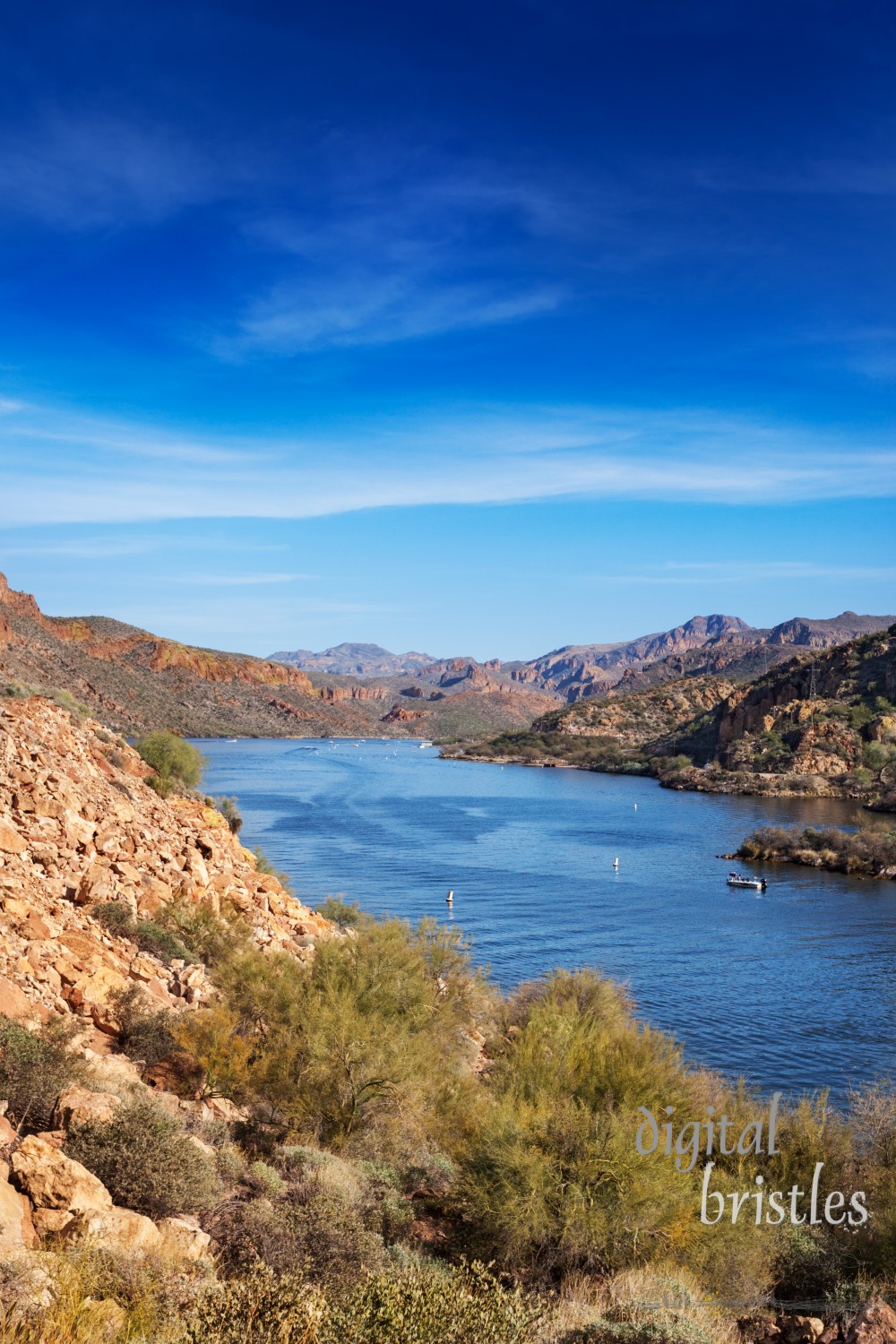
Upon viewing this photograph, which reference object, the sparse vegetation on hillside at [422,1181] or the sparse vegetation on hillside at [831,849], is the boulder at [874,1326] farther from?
the sparse vegetation on hillside at [831,849]

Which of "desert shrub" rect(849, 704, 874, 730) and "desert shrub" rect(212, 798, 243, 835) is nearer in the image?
"desert shrub" rect(212, 798, 243, 835)

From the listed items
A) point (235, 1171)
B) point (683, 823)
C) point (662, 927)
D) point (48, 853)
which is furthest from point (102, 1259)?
point (683, 823)

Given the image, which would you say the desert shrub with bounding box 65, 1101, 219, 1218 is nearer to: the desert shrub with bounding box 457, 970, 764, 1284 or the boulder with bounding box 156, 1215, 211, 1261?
the boulder with bounding box 156, 1215, 211, 1261

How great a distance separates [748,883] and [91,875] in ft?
132

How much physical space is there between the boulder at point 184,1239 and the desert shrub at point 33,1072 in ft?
6.35

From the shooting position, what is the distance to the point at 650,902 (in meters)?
45.4

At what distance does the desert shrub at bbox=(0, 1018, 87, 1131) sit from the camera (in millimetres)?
8953

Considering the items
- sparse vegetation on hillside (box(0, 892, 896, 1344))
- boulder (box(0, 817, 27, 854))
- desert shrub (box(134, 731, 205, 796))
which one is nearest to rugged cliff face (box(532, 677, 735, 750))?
desert shrub (box(134, 731, 205, 796))

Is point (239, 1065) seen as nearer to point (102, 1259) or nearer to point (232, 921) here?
point (102, 1259)

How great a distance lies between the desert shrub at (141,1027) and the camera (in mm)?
12328

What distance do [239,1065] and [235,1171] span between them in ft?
8.06

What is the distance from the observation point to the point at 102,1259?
6.57m

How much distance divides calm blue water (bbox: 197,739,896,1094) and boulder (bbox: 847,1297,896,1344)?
47.8ft

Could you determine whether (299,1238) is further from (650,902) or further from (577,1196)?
(650,902)
